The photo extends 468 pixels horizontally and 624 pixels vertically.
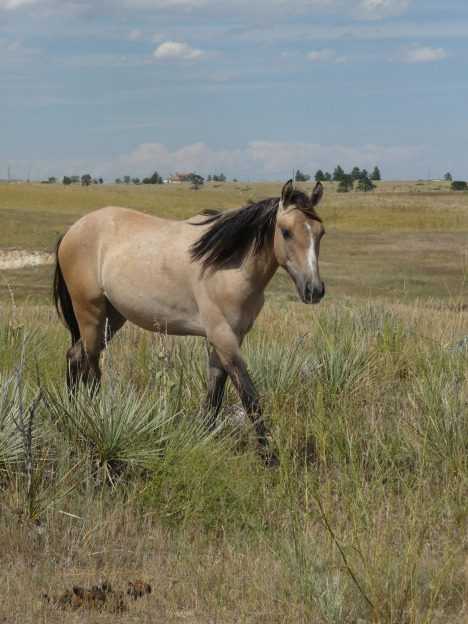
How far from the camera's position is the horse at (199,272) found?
5.29 m

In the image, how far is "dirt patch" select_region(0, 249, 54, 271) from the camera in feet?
85.4

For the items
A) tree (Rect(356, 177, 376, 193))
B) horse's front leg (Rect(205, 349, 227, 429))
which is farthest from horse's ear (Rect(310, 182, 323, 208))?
tree (Rect(356, 177, 376, 193))

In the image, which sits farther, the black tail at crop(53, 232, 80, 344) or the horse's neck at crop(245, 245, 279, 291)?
the black tail at crop(53, 232, 80, 344)

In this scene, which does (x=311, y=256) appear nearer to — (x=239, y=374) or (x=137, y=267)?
(x=239, y=374)

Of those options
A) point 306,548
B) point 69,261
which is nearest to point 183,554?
point 306,548

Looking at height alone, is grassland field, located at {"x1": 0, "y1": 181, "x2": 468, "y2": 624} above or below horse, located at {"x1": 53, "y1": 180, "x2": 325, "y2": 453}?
below

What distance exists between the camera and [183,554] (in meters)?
4.01

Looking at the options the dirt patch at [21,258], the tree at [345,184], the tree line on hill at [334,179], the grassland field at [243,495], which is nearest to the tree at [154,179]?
the tree line on hill at [334,179]

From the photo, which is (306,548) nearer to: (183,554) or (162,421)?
(183,554)

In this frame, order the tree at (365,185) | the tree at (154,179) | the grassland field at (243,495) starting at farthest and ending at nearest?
the tree at (154,179), the tree at (365,185), the grassland field at (243,495)

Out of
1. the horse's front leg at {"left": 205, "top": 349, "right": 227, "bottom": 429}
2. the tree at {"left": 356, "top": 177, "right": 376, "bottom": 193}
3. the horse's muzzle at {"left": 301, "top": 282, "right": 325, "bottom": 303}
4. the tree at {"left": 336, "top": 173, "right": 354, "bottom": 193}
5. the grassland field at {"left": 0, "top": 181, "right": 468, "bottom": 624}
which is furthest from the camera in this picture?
the tree at {"left": 336, "top": 173, "right": 354, "bottom": 193}

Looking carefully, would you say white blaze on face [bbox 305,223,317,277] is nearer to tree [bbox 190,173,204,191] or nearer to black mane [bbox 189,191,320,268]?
black mane [bbox 189,191,320,268]

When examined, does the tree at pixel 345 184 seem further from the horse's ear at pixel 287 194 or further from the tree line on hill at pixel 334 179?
the horse's ear at pixel 287 194

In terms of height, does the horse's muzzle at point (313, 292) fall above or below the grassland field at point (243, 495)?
above
